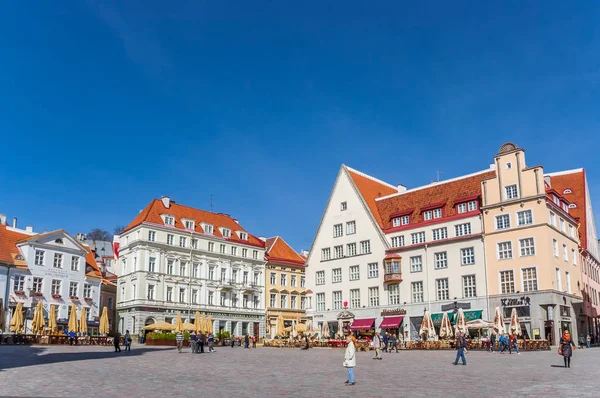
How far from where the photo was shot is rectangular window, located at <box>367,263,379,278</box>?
62.3 meters

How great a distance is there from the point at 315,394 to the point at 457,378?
6.60m

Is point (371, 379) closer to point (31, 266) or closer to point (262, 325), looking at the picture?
point (31, 266)

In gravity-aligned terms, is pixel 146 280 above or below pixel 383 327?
above

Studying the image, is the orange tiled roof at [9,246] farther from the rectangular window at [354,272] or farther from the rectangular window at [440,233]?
the rectangular window at [440,233]

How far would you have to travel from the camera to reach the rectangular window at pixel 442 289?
184 feet

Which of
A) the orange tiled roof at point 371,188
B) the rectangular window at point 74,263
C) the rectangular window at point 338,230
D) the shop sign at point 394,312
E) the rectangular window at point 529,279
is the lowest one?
the shop sign at point 394,312

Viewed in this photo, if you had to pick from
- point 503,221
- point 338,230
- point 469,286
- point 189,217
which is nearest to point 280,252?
point 189,217

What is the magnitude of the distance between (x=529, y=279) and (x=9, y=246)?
53.1 m

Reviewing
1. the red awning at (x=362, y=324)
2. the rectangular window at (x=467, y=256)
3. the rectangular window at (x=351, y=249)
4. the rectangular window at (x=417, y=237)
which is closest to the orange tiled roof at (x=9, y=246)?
the rectangular window at (x=351, y=249)

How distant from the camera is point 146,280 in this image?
69312mm

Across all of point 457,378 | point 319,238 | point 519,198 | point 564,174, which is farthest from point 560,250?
point 457,378

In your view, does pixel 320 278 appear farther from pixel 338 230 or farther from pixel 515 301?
pixel 515 301

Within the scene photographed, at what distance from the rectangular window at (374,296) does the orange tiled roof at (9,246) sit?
37088 millimetres

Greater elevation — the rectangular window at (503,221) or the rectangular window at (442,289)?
the rectangular window at (503,221)
